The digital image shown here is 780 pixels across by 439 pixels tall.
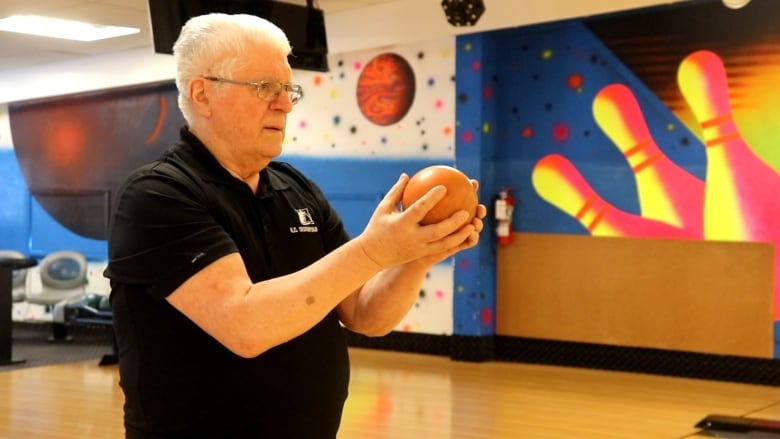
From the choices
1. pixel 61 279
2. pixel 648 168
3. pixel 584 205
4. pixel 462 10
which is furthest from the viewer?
pixel 61 279

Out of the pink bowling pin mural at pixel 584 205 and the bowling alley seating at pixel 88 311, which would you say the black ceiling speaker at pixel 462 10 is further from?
the bowling alley seating at pixel 88 311

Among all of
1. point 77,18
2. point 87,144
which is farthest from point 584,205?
point 87,144

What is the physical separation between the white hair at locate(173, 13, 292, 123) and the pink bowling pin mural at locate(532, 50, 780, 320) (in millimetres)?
5748

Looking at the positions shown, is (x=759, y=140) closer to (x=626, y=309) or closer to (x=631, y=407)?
(x=626, y=309)

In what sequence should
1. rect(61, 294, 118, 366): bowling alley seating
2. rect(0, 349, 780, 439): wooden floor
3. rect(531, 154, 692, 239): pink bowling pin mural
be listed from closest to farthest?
1. rect(0, 349, 780, 439): wooden floor
2. rect(531, 154, 692, 239): pink bowling pin mural
3. rect(61, 294, 118, 366): bowling alley seating

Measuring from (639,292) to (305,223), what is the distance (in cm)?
585

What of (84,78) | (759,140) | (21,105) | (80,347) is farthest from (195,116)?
(21,105)

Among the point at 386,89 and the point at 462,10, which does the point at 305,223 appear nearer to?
the point at 462,10

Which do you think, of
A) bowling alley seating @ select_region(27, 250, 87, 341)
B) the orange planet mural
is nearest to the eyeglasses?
the orange planet mural

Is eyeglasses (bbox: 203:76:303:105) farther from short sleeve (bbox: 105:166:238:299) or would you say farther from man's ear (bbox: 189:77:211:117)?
short sleeve (bbox: 105:166:238:299)

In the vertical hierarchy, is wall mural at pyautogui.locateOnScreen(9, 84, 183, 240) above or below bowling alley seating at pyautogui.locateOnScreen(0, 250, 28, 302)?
above

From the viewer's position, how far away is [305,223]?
1818 millimetres

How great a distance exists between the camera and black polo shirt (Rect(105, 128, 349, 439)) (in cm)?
156

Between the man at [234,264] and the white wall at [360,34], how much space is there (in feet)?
18.2
